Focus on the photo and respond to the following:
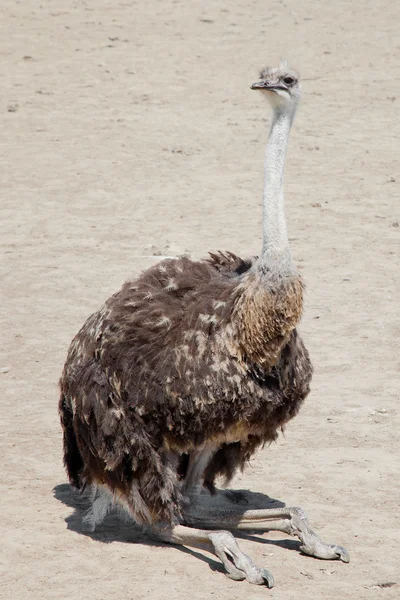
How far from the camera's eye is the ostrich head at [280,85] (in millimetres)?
5629

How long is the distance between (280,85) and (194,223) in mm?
4917

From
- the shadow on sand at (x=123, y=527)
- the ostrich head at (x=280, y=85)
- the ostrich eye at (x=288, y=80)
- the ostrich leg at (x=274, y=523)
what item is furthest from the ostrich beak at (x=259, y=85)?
the shadow on sand at (x=123, y=527)

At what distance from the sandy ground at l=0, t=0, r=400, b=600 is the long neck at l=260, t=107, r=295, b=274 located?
1.32 meters

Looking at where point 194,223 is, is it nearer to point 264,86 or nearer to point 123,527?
point 123,527

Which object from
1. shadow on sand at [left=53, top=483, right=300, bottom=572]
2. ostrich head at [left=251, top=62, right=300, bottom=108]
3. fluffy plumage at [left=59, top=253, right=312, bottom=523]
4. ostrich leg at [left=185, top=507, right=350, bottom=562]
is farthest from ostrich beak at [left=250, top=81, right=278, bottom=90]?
shadow on sand at [left=53, top=483, right=300, bottom=572]

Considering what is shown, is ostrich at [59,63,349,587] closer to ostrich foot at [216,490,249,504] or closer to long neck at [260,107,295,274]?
long neck at [260,107,295,274]

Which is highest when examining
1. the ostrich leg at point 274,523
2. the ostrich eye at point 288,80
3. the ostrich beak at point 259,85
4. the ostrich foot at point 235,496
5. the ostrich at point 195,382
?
the ostrich eye at point 288,80

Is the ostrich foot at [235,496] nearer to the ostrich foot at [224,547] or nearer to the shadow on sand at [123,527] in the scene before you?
Answer: the shadow on sand at [123,527]

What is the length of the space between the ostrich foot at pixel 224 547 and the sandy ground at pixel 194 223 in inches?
2.5

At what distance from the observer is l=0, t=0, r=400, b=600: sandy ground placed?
18.6ft

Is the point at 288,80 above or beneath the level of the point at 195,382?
above

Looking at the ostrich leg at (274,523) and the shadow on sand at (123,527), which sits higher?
the ostrich leg at (274,523)

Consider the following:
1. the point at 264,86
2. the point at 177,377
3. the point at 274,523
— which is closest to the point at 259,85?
the point at 264,86

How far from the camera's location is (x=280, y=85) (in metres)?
5.65
